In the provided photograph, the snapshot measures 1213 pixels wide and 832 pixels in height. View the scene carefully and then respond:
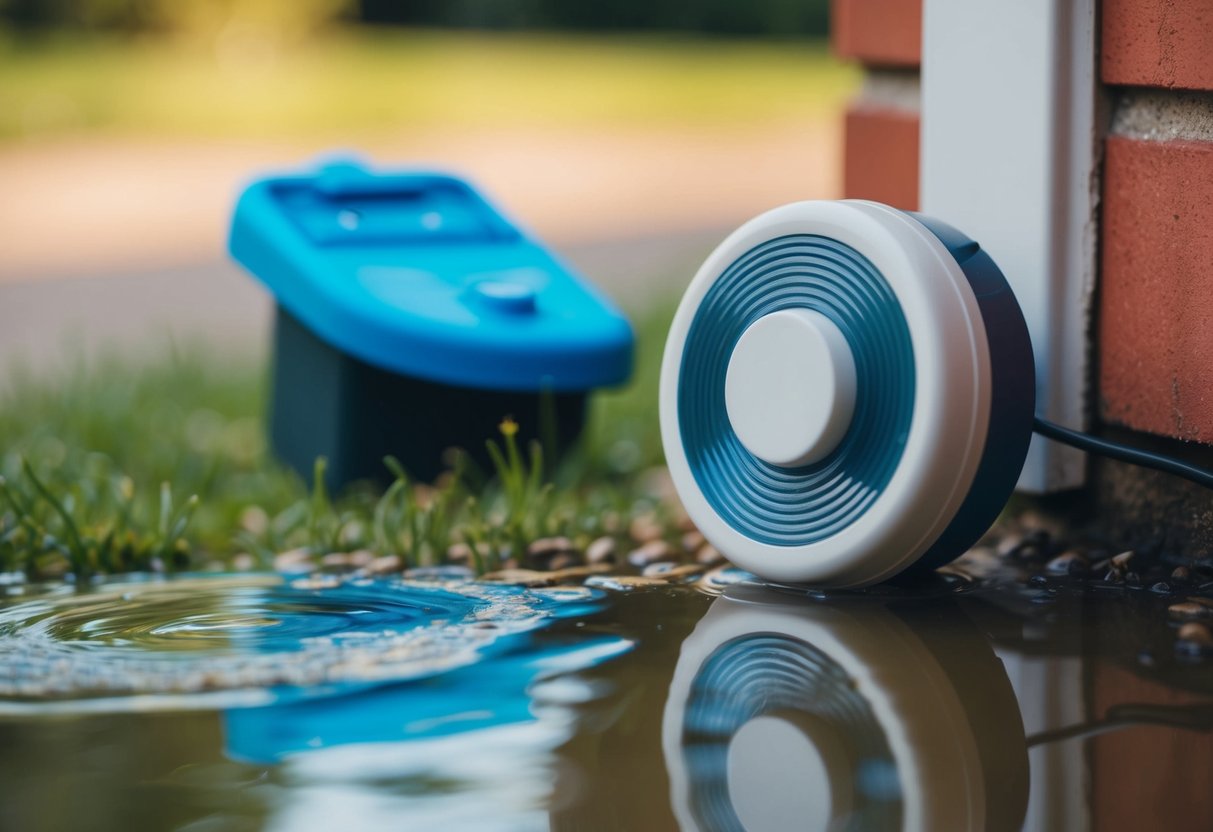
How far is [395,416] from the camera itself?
8.41 feet

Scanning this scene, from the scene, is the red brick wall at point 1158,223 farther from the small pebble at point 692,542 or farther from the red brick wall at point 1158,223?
the small pebble at point 692,542

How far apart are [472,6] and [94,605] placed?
56.6 feet

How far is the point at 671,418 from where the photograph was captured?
6.37ft

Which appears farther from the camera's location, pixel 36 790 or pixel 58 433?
pixel 58 433

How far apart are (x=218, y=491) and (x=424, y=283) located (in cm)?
57

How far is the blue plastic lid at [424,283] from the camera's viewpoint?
95.2 inches

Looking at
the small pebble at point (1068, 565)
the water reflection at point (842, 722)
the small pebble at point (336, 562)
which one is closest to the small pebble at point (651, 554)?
the water reflection at point (842, 722)

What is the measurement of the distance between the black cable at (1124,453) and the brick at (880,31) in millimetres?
790

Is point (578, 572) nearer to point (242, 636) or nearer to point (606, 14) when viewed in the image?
point (242, 636)

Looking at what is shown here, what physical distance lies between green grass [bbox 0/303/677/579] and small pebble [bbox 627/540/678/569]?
0.10 metres

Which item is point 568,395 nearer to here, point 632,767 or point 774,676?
point 774,676

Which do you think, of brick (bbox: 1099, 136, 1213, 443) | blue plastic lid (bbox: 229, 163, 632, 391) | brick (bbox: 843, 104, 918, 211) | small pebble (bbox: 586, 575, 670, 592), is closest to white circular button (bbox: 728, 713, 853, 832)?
small pebble (bbox: 586, 575, 670, 592)

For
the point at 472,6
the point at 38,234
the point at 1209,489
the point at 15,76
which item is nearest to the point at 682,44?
the point at 472,6

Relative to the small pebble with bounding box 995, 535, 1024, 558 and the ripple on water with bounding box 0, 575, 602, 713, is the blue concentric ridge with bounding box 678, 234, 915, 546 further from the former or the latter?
the small pebble with bounding box 995, 535, 1024, 558
